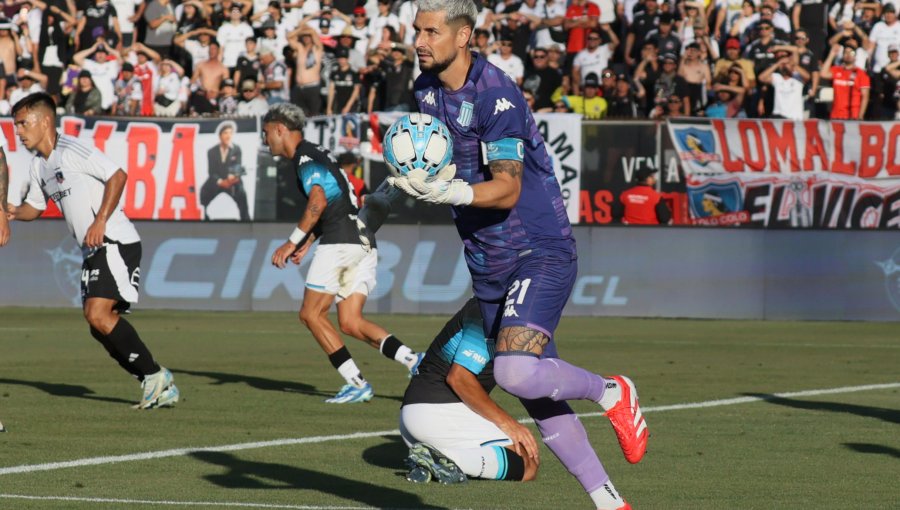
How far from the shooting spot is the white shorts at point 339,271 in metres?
12.8

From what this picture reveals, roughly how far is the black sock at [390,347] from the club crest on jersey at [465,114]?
5590 millimetres

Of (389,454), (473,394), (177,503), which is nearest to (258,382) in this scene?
(389,454)

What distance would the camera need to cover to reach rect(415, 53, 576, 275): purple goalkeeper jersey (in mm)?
6477

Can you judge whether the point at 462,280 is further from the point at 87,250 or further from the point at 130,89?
the point at 87,250

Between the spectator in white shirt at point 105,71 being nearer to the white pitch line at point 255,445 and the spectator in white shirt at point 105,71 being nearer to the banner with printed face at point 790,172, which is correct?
the banner with printed face at point 790,172

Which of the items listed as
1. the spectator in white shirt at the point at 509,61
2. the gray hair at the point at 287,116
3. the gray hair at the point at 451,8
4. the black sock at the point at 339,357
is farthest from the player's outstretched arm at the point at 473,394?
the spectator in white shirt at the point at 509,61

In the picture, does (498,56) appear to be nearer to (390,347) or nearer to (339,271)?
(339,271)

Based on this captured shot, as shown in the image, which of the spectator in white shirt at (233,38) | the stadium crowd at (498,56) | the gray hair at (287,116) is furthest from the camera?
the spectator in white shirt at (233,38)

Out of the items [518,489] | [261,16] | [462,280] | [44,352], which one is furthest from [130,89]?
[518,489]

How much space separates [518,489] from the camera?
815cm

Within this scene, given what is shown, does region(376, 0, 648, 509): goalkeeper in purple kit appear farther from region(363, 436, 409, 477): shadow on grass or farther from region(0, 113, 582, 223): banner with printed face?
region(0, 113, 582, 223): banner with printed face

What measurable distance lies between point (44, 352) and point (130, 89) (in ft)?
36.6

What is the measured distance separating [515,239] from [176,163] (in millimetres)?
17267

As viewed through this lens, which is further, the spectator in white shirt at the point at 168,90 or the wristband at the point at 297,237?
the spectator in white shirt at the point at 168,90
